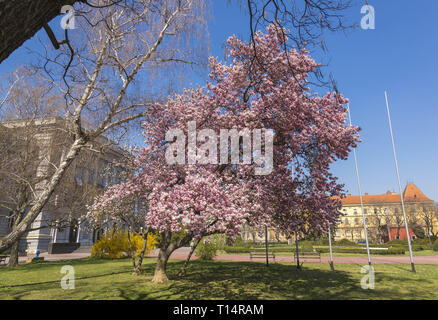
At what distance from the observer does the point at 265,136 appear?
979cm

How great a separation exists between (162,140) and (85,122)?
3270mm

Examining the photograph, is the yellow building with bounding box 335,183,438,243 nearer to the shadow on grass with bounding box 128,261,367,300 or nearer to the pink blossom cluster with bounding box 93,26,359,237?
the shadow on grass with bounding box 128,261,367,300

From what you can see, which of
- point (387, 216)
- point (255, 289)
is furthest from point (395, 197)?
point (255, 289)

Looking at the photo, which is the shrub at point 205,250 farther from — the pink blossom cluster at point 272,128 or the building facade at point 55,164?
the pink blossom cluster at point 272,128

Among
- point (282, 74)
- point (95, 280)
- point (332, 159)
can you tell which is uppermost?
point (282, 74)

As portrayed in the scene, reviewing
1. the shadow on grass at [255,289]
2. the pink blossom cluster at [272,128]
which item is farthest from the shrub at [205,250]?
the pink blossom cluster at [272,128]

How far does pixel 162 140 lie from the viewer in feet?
37.5

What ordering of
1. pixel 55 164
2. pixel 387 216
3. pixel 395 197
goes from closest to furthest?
pixel 55 164 → pixel 387 216 → pixel 395 197

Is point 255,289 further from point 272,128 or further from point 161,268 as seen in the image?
point 272,128

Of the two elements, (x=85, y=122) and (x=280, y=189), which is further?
(x=85, y=122)

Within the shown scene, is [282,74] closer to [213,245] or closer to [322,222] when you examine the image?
[322,222]

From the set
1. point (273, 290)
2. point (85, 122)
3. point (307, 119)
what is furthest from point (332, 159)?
point (85, 122)

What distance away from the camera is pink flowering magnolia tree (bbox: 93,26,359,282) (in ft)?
31.8

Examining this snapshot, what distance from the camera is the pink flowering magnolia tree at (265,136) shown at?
9.70 m
